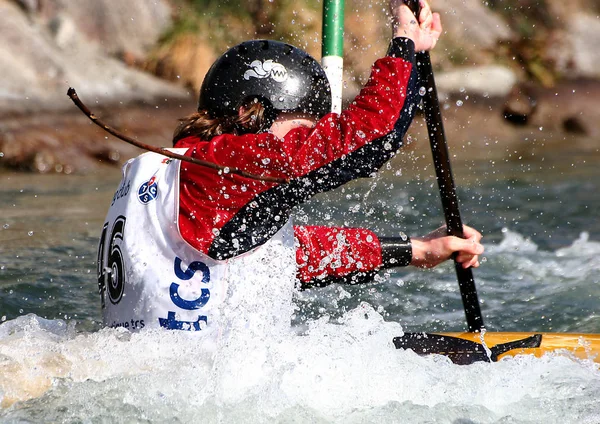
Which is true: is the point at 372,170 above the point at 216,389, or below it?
above

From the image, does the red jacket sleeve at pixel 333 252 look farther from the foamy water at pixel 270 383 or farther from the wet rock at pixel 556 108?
the wet rock at pixel 556 108

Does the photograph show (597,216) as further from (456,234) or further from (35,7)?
(35,7)

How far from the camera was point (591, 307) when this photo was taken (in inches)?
196

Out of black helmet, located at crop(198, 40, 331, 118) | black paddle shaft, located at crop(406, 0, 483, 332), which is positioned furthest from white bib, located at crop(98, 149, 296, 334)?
black paddle shaft, located at crop(406, 0, 483, 332)

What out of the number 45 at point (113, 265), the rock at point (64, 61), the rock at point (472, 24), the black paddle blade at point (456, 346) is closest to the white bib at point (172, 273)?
the number 45 at point (113, 265)

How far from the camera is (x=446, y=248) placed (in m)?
3.76

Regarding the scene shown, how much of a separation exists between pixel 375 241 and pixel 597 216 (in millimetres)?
4507

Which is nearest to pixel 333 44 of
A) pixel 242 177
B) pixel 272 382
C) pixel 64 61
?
pixel 242 177

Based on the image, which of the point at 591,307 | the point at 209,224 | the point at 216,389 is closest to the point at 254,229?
the point at 209,224

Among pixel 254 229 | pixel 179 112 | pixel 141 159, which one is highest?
pixel 179 112

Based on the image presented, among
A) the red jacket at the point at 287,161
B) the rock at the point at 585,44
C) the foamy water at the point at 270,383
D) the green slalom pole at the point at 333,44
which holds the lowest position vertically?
the foamy water at the point at 270,383

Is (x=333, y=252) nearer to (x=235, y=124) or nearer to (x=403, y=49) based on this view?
(x=235, y=124)

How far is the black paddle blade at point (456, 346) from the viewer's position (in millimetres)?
3539

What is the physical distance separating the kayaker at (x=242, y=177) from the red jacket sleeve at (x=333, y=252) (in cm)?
41
